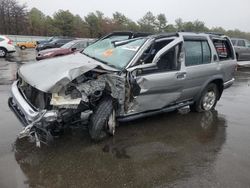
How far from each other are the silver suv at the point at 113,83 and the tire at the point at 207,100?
0.11 ft

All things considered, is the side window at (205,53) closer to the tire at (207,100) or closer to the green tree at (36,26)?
the tire at (207,100)

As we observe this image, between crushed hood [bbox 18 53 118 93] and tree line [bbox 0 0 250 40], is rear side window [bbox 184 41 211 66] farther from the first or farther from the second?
tree line [bbox 0 0 250 40]

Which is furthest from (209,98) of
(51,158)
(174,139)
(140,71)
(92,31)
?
(92,31)

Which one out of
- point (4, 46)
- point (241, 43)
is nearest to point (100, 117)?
point (4, 46)

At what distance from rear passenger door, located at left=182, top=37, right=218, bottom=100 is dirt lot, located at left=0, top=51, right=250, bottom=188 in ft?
2.43

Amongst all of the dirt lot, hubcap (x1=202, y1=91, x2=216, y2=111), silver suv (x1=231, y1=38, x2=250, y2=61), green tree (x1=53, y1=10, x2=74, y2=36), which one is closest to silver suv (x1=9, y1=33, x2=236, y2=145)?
hubcap (x1=202, y1=91, x2=216, y2=111)

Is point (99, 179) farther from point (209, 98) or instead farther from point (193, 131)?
point (209, 98)

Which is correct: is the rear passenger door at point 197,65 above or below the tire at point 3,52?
above

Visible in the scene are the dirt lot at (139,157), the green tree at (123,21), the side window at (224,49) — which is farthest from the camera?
the green tree at (123,21)

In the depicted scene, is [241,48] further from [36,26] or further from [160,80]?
[36,26]

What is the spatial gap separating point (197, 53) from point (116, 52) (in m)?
1.91

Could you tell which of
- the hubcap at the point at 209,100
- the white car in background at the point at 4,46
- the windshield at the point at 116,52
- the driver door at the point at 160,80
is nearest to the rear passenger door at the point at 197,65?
the driver door at the point at 160,80

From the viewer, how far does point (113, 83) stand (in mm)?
4879

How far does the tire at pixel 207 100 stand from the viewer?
6945mm
